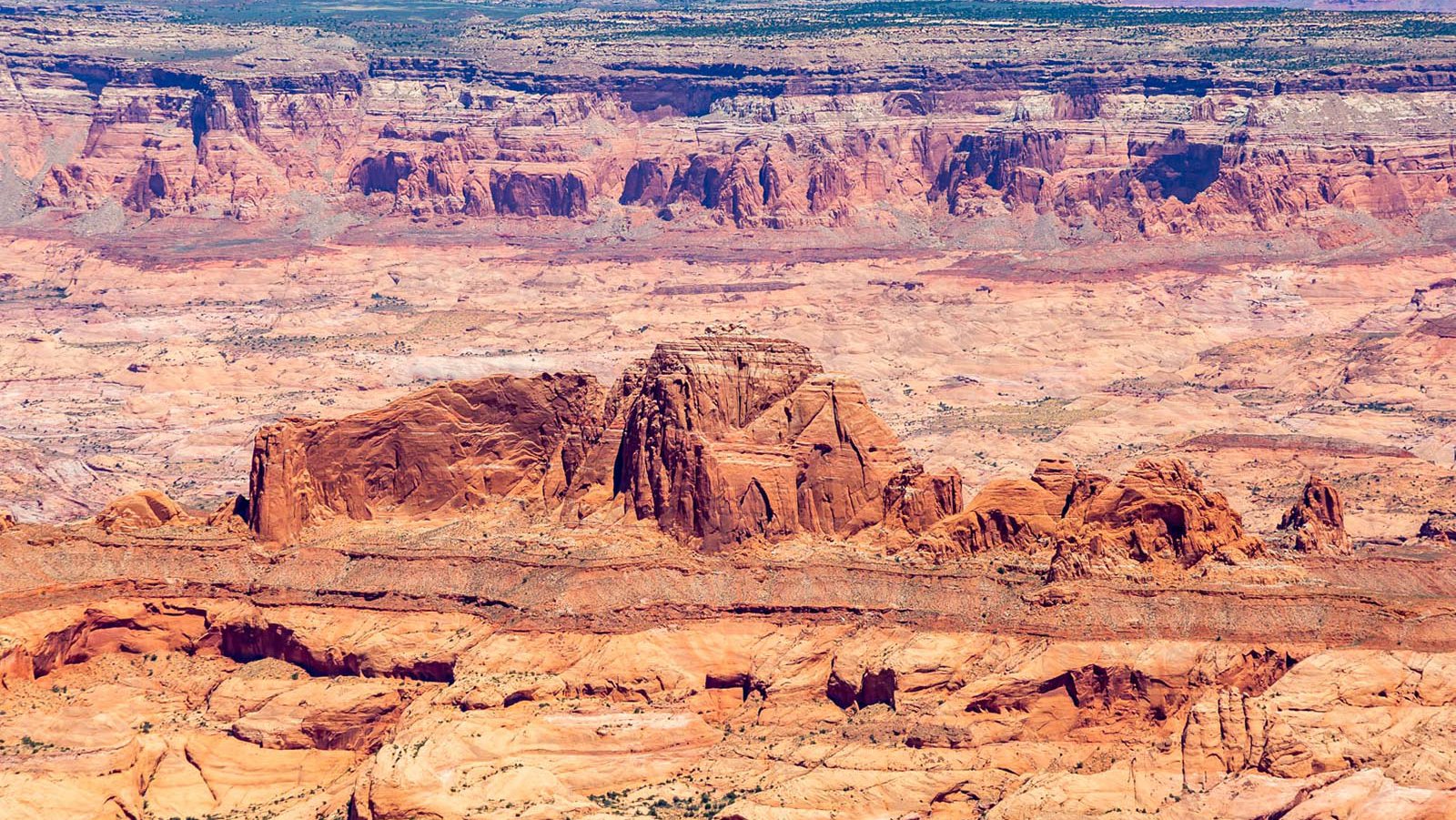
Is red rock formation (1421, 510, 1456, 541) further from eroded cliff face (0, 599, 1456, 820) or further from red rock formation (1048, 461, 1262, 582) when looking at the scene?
eroded cliff face (0, 599, 1456, 820)

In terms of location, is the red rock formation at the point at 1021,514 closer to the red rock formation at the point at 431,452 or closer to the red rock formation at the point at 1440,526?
the red rock formation at the point at 431,452

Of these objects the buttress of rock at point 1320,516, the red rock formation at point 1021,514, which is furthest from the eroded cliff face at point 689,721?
the buttress of rock at point 1320,516

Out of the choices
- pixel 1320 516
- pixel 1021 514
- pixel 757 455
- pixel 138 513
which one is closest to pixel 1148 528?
pixel 1021 514

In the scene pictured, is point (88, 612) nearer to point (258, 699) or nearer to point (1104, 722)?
point (258, 699)

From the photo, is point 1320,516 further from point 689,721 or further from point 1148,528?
point 689,721

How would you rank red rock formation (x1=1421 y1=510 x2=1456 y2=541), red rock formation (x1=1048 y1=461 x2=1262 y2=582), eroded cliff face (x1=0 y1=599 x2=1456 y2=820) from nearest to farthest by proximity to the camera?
eroded cliff face (x1=0 y1=599 x2=1456 y2=820), red rock formation (x1=1048 y1=461 x2=1262 y2=582), red rock formation (x1=1421 y1=510 x2=1456 y2=541)

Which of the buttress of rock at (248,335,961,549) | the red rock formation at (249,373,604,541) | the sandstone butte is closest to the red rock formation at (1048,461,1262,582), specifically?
the sandstone butte
